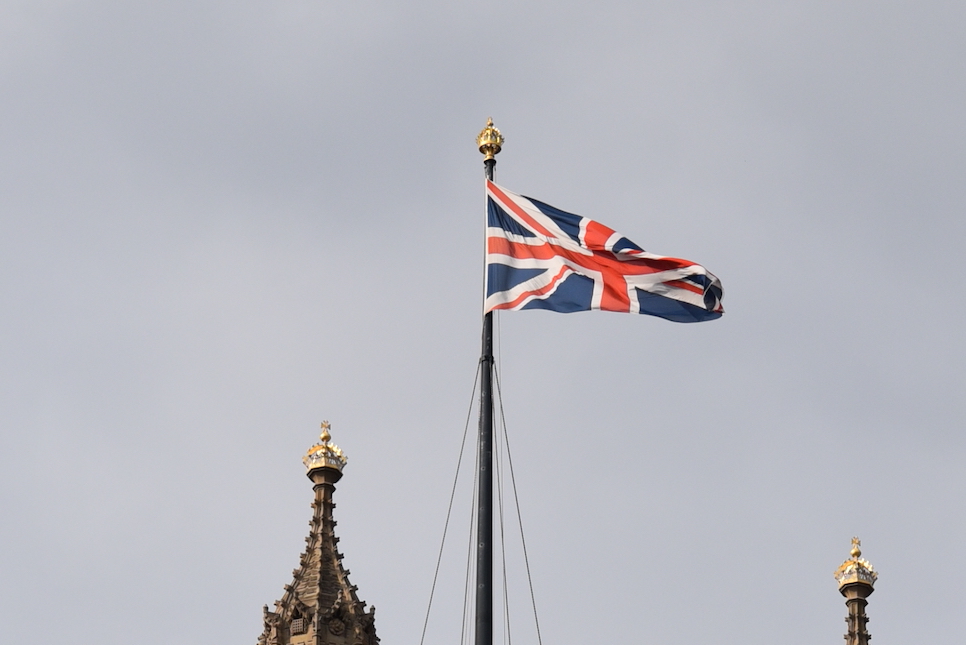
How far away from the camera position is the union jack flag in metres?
44.7

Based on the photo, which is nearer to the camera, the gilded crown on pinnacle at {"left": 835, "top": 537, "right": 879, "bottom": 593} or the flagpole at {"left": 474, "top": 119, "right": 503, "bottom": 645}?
the flagpole at {"left": 474, "top": 119, "right": 503, "bottom": 645}

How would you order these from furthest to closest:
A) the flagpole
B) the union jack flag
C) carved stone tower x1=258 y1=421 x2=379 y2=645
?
carved stone tower x1=258 y1=421 x2=379 y2=645, the union jack flag, the flagpole

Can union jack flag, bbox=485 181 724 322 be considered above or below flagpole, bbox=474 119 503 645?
above

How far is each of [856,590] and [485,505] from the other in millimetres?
30570

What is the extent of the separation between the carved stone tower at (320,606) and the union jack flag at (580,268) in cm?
1996

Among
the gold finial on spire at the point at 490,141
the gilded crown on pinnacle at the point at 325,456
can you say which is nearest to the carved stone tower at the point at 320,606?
the gilded crown on pinnacle at the point at 325,456

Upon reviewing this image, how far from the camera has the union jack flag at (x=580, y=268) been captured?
44719mm

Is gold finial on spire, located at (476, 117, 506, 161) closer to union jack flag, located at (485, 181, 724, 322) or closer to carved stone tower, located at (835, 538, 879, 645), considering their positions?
union jack flag, located at (485, 181, 724, 322)

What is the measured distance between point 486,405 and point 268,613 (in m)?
23.9

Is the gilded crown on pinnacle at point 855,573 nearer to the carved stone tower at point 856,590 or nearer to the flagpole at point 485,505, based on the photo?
the carved stone tower at point 856,590

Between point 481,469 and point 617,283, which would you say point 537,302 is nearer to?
point 617,283

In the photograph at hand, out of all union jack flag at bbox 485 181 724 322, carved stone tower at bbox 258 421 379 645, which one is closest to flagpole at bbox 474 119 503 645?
union jack flag at bbox 485 181 724 322

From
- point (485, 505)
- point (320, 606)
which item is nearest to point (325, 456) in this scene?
point (320, 606)

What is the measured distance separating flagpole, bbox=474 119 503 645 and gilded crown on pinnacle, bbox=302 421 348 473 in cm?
2523
